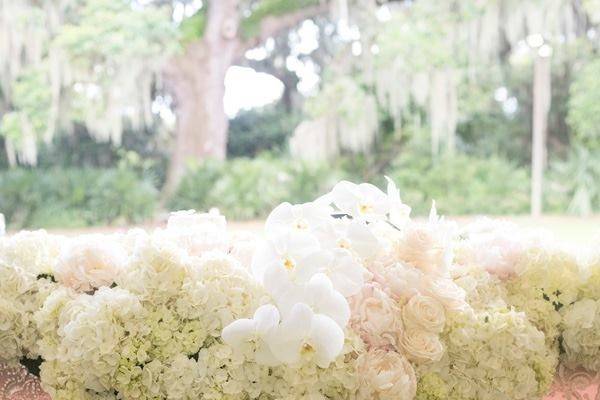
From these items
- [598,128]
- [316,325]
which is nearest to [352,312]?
[316,325]

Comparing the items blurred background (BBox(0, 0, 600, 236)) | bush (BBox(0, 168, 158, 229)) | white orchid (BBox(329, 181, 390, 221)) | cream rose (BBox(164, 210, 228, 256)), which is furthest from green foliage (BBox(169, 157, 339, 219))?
white orchid (BBox(329, 181, 390, 221))

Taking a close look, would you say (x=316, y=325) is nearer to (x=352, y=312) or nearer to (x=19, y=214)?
(x=352, y=312)

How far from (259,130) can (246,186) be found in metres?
0.82

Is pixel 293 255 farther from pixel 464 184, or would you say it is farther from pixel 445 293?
pixel 464 184

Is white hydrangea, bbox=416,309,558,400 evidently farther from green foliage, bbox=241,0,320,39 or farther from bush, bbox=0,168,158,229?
green foliage, bbox=241,0,320,39

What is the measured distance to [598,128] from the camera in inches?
279

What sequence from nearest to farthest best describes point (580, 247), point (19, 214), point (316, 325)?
point (316, 325) < point (580, 247) < point (19, 214)

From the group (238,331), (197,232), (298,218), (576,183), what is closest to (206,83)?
(576,183)

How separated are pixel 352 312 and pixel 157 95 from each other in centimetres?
632

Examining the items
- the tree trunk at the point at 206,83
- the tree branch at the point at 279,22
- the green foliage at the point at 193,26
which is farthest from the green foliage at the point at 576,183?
the green foliage at the point at 193,26

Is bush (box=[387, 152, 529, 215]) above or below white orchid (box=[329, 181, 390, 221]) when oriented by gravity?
below

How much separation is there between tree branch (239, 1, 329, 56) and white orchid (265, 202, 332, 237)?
6.04m

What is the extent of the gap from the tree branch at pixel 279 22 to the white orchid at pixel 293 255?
6.11m

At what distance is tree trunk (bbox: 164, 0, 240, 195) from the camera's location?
6684 mm
